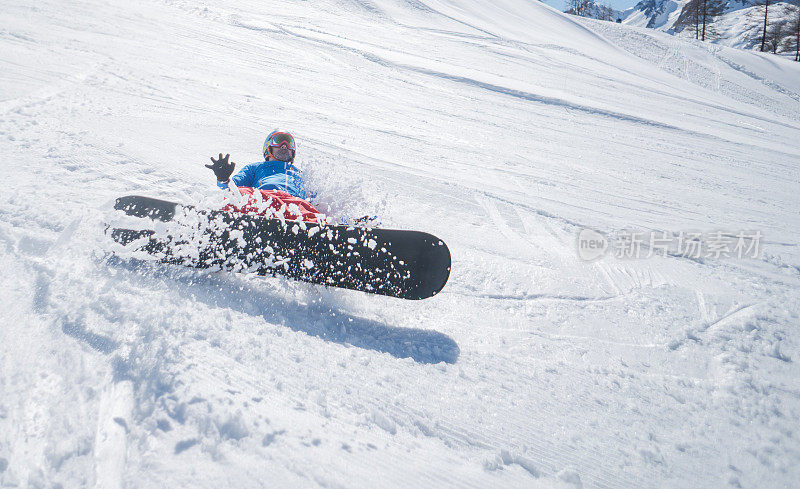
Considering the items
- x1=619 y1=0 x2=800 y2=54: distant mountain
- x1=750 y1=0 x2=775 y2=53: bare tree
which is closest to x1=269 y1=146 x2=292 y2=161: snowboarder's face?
x1=619 y1=0 x2=800 y2=54: distant mountain

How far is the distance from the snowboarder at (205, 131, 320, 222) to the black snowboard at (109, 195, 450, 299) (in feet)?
1.01

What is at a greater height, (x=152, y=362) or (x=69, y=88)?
(x=69, y=88)

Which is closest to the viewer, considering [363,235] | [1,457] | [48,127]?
[1,457]

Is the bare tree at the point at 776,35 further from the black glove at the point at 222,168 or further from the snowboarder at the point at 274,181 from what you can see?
the black glove at the point at 222,168

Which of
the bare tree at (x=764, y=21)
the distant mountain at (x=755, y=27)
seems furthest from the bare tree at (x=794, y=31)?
the bare tree at (x=764, y=21)

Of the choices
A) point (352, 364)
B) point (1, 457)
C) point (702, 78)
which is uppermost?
point (702, 78)

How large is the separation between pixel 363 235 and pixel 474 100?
262 inches

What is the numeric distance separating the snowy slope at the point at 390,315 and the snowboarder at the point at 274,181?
28 centimetres

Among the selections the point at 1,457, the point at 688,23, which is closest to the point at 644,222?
the point at 1,457

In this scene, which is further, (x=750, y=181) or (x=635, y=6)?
(x=635, y=6)

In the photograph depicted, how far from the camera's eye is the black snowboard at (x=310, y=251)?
2484mm

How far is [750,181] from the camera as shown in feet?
19.3

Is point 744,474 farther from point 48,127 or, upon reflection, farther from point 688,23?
point 688,23

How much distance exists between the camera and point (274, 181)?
12.4 ft
